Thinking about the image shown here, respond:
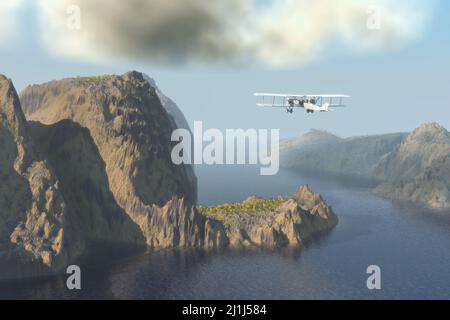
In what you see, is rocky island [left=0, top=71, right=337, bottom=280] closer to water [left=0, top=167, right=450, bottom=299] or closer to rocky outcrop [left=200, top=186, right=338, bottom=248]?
rocky outcrop [left=200, top=186, right=338, bottom=248]

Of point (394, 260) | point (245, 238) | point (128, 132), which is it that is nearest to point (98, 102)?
point (128, 132)

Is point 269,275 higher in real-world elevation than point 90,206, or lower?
lower

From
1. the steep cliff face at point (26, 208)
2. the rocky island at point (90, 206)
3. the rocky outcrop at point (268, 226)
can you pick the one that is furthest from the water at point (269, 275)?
the rocky island at point (90, 206)

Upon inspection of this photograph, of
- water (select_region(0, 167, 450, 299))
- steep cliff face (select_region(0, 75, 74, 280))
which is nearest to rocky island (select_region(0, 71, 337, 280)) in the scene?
steep cliff face (select_region(0, 75, 74, 280))

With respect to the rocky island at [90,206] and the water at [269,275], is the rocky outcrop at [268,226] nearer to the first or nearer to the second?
the rocky island at [90,206]

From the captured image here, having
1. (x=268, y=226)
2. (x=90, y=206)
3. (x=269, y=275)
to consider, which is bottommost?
(x=269, y=275)

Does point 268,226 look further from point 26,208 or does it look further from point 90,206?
point 26,208

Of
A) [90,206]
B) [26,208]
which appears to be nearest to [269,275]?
[26,208]
